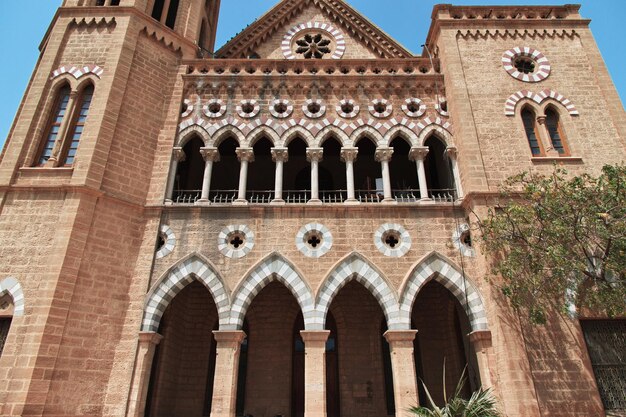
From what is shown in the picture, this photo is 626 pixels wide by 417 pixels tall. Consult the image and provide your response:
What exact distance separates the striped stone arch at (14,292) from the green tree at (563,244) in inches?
440

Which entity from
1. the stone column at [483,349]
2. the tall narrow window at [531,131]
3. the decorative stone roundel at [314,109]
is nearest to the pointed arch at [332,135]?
the decorative stone roundel at [314,109]

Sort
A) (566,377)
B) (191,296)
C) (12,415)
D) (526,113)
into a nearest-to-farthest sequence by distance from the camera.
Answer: (12,415), (566,377), (526,113), (191,296)

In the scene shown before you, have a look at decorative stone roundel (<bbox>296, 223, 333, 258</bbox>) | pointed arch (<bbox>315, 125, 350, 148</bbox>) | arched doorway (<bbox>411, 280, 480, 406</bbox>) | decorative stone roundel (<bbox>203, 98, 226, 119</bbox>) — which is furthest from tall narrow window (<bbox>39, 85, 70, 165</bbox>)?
arched doorway (<bbox>411, 280, 480, 406</bbox>)

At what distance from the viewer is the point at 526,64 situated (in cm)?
1454

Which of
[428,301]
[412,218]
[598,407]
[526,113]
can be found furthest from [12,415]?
[526,113]

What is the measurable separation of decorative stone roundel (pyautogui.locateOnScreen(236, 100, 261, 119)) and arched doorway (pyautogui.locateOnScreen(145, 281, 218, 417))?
5.94 metres

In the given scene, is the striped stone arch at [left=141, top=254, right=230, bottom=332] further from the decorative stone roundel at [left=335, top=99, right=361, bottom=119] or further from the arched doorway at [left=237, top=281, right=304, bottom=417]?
the decorative stone roundel at [left=335, top=99, right=361, bottom=119]

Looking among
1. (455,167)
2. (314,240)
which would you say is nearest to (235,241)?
(314,240)

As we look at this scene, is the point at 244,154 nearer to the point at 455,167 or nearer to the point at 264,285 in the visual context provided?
the point at 264,285

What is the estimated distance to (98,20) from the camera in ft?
47.6

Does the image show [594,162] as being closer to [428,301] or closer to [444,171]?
[444,171]

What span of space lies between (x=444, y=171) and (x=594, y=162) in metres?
4.32

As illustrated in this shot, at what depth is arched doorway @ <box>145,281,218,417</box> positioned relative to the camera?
12906 millimetres

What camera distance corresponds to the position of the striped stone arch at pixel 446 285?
36.6 ft
